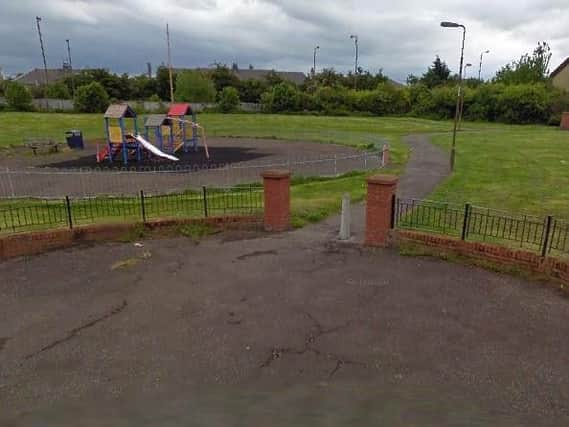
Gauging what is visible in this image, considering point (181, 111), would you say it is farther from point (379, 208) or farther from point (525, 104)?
point (525, 104)

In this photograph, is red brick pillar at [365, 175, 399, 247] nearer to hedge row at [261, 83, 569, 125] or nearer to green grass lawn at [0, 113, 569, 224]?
green grass lawn at [0, 113, 569, 224]

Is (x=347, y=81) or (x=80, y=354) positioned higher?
(x=347, y=81)

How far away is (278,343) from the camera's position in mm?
4492

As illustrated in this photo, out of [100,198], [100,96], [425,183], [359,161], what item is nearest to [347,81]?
[100,96]

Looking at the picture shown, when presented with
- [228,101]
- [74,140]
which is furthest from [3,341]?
[228,101]

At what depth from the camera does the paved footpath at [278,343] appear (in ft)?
11.5

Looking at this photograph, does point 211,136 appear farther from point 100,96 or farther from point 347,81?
point 347,81

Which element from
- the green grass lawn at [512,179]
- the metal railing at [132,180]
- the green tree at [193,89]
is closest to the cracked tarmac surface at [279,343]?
the green grass lawn at [512,179]

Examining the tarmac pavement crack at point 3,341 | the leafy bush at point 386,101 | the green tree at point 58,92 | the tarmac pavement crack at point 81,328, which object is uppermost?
the green tree at point 58,92

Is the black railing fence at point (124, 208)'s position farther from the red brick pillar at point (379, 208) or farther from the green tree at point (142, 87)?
the green tree at point (142, 87)

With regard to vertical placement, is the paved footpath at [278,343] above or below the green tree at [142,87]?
Result: below

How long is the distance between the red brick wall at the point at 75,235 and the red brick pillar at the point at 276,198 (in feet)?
1.37

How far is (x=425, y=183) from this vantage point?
1330 cm

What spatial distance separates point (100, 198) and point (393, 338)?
29.6ft
